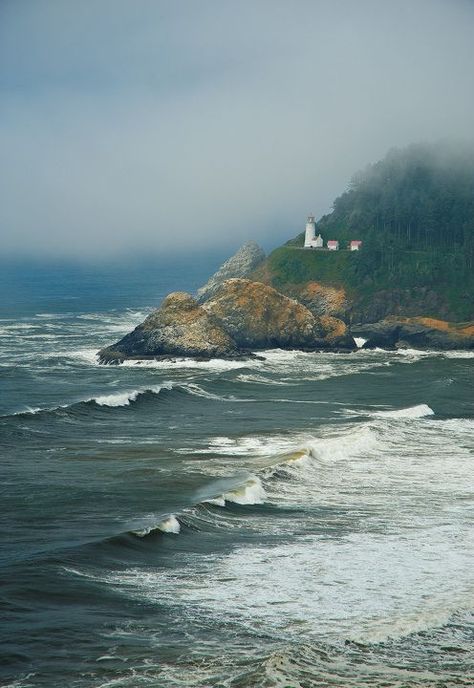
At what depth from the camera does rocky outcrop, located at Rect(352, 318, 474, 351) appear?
132375mm

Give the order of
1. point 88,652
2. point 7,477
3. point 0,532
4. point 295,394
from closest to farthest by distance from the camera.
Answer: point 88,652 → point 0,532 → point 7,477 → point 295,394

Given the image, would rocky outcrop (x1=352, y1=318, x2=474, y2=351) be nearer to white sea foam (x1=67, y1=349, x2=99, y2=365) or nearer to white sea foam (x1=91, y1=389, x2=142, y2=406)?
white sea foam (x1=67, y1=349, x2=99, y2=365)

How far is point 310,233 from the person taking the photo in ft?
558

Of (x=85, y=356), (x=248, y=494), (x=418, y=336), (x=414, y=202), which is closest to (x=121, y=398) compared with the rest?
(x=85, y=356)

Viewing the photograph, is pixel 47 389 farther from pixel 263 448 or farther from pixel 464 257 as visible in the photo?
pixel 464 257

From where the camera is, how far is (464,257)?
158 m

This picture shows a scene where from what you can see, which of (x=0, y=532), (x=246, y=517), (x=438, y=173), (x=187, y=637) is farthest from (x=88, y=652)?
(x=438, y=173)

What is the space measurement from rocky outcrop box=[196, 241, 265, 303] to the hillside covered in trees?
434 centimetres

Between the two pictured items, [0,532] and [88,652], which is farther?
[0,532]

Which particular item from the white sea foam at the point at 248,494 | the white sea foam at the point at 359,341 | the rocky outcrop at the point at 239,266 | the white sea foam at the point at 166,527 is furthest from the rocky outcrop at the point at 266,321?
the white sea foam at the point at 166,527

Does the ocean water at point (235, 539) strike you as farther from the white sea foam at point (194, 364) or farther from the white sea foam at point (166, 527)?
the white sea foam at point (194, 364)

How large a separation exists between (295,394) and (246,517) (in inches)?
1736

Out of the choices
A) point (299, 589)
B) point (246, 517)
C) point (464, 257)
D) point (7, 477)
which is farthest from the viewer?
point (464, 257)

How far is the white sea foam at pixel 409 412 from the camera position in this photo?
277 ft
